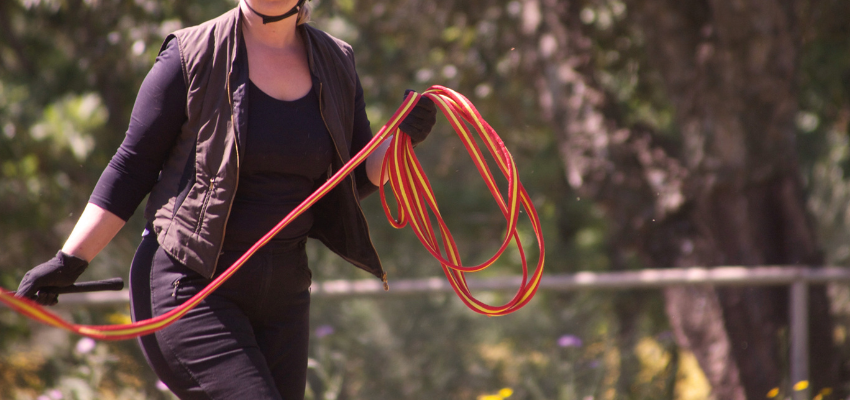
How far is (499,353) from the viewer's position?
12.2ft

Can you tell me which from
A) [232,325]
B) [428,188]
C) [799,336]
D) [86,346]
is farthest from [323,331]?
[799,336]

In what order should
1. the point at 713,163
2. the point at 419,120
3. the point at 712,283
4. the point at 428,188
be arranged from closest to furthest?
1. the point at 419,120
2. the point at 428,188
3. the point at 712,283
4. the point at 713,163

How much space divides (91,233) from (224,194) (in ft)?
1.09

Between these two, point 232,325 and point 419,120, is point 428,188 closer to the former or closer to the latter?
point 419,120

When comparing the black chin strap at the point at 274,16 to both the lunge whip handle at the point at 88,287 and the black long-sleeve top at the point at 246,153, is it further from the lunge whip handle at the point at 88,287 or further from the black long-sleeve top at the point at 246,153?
the lunge whip handle at the point at 88,287

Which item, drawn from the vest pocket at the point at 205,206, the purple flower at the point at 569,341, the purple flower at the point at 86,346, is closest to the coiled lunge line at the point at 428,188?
the vest pocket at the point at 205,206

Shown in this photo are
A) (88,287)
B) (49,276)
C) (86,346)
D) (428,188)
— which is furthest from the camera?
(86,346)

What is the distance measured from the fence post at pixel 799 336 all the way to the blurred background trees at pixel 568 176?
113 mm

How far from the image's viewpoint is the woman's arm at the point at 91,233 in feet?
5.51

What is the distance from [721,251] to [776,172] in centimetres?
56

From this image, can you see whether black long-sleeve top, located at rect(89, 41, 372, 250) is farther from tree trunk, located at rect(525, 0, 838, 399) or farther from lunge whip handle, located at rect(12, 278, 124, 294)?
tree trunk, located at rect(525, 0, 838, 399)

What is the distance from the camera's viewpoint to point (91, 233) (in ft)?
5.57

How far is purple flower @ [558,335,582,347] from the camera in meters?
3.49

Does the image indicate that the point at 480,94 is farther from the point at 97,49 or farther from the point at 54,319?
the point at 54,319
